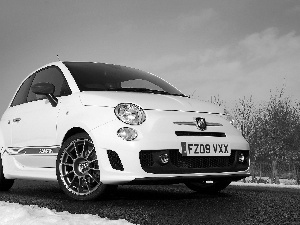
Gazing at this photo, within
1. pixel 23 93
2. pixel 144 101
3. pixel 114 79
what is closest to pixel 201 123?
pixel 144 101

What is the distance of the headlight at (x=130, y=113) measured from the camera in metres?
4.64

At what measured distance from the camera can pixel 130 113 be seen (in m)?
4.70

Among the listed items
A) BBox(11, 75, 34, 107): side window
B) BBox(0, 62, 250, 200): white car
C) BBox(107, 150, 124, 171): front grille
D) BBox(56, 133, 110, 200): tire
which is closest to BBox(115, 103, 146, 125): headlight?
BBox(0, 62, 250, 200): white car

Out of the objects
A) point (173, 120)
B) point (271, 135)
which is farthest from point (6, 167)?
point (271, 135)

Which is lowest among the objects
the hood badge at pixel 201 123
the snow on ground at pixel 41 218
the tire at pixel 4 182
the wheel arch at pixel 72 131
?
the tire at pixel 4 182

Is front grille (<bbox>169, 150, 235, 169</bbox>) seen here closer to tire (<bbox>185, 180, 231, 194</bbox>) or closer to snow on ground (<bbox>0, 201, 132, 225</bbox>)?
tire (<bbox>185, 180, 231, 194</bbox>)

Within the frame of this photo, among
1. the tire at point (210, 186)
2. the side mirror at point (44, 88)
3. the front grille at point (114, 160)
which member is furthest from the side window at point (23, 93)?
the tire at point (210, 186)

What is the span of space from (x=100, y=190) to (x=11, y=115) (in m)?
2.65

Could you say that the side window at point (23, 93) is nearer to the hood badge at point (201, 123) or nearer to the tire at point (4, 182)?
the tire at point (4, 182)

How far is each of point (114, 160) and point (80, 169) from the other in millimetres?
619

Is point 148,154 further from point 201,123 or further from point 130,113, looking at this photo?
point 201,123

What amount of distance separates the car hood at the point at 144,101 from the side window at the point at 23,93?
1930mm

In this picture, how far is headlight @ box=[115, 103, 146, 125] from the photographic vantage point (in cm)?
464

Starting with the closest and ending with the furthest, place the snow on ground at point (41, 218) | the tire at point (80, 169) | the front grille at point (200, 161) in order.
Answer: the snow on ground at point (41, 218) < the front grille at point (200, 161) < the tire at point (80, 169)
